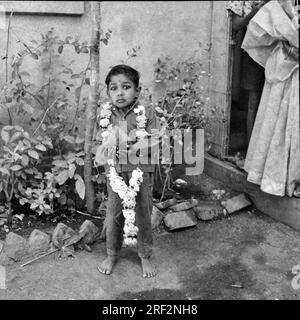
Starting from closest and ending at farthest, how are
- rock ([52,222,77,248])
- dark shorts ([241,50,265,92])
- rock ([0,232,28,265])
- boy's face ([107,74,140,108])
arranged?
boy's face ([107,74,140,108])
rock ([0,232,28,265])
rock ([52,222,77,248])
dark shorts ([241,50,265,92])

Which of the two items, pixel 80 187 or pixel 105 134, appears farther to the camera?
pixel 80 187

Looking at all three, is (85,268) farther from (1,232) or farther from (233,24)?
(233,24)

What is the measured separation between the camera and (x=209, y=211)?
4605 millimetres

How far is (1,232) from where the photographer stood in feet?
13.8

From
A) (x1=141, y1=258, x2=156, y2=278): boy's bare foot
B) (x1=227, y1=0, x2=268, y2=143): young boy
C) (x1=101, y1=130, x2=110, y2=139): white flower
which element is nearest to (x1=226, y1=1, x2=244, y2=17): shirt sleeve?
(x1=227, y1=0, x2=268, y2=143): young boy

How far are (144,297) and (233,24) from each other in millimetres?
2977

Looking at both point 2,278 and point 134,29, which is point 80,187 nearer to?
point 2,278

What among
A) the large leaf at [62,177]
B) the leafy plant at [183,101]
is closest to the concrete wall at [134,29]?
the leafy plant at [183,101]

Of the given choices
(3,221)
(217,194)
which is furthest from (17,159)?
(217,194)

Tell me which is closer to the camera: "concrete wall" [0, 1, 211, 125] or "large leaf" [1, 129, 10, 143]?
"large leaf" [1, 129, 10, 143]

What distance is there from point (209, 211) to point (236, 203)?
31 centimetres

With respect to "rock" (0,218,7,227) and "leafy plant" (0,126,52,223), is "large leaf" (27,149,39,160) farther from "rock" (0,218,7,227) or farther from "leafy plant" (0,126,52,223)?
"rock" (0,218,7,227)

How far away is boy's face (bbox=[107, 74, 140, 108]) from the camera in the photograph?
3.38 metres

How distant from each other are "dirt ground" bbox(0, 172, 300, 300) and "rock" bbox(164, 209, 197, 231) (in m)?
0.06
